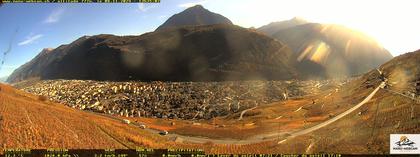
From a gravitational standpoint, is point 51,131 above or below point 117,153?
above

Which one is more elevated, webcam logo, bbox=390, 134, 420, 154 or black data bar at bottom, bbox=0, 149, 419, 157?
webcam logo, bbox=390, 134, 420, 154

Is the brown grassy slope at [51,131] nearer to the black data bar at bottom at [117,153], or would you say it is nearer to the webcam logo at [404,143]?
the black data bar at bottom at [117,153]

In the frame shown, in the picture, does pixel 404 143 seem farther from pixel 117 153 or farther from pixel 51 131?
pixel 51 131

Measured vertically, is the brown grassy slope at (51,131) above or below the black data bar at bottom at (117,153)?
above

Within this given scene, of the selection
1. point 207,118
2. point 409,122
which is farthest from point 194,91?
point 409,122

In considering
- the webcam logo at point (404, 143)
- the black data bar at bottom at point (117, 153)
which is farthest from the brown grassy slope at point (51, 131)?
the webcam logo at point (404, 143)

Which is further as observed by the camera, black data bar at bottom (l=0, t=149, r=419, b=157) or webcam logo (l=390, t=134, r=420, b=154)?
webcam logo (l=390, t=134, r=420, b=154)

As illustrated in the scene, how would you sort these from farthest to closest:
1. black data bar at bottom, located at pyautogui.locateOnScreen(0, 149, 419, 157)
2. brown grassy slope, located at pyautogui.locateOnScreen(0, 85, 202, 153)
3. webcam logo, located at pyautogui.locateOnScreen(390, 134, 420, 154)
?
1. brown grassy slope, located at pyautogui.locateOnScreen(0, 85, 202, 153)
2. webcam logo, located at pyautogui.locateOnScreen(390, 134, 420, 154)
3. black data bar at bottom, located at pyautogui.locateOnScreen(0, 149, 419, 157)

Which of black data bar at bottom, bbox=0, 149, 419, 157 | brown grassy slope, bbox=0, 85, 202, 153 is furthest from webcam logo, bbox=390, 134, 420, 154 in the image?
brown grassy slope, bbox=0, 85, 202, 153

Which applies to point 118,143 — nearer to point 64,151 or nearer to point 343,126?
point 64,151

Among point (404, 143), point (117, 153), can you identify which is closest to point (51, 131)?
point (117, 153)

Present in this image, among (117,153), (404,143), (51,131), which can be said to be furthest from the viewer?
(51,131)

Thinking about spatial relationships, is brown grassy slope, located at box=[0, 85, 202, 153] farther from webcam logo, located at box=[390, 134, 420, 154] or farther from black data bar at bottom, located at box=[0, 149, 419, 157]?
webcam logo, located at box=[390, 134, 420, 154]
